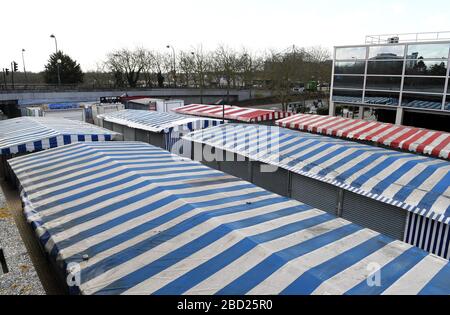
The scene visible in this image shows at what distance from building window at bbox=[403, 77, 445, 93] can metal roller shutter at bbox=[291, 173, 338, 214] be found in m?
17.4

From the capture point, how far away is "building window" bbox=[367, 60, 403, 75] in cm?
2471

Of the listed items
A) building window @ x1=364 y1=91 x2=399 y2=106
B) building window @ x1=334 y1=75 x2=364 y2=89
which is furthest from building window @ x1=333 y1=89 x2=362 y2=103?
building window @ x1=364 y1=91 x2=399 y2=106

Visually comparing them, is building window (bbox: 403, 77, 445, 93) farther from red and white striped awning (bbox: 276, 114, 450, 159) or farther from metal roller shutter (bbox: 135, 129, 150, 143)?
metal roller shutter (bbox: 135, 129, 150, 143)

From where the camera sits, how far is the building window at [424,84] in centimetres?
2245

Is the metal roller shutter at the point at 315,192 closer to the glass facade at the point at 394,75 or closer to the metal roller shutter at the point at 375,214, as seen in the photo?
the metal roller shutter at the point at 375,214

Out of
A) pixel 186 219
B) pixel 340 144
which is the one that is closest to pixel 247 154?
pixel 340 144

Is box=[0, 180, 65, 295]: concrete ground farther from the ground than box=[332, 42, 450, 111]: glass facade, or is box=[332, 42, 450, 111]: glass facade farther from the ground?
box=[332, 42, 450, 111]: glass facade

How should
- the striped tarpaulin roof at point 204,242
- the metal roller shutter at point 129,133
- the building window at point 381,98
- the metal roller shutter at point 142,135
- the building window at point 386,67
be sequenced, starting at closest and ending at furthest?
the striped tarpaulin roof at point 204,242, the metal roller shutter at point 142,135, the metal roller shutter at point 129,133, the building window at point 386,67, the building window at point 381,98

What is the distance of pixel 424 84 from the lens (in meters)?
23.3

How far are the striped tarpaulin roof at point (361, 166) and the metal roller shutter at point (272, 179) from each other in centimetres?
51

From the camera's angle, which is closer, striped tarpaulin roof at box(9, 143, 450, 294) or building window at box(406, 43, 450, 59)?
striped tarpaulin roof at box(9, 143, 450, 294)

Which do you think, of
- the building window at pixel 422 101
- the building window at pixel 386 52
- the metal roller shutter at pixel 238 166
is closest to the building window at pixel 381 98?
the building window at pixel 422 101

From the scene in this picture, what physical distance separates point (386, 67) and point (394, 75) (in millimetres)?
983
